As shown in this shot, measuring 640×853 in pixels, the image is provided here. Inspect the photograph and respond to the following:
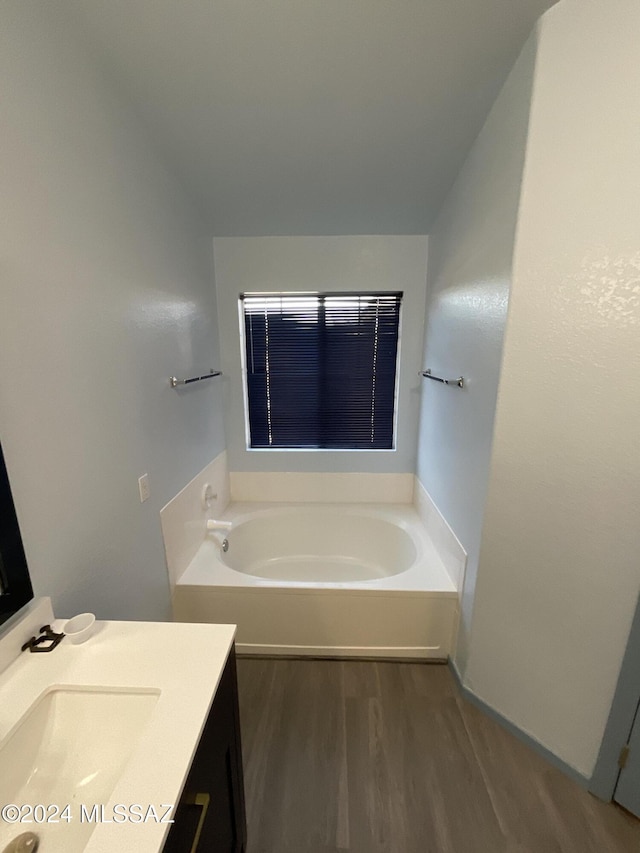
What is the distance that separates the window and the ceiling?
710 mm

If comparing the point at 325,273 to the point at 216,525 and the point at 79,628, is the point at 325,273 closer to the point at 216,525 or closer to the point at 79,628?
the point at 216,525

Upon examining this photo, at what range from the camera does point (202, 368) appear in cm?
207

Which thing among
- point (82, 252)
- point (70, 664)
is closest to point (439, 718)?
point (70, 664)

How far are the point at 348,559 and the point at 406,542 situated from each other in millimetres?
500

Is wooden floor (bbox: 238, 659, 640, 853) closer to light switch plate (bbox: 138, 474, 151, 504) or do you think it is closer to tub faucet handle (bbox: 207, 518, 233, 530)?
tub faucet handle (bbox: 207, 518, 233, 530)

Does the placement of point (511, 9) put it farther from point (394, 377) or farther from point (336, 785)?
point (336, 785)

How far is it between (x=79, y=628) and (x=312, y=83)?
1.85 metres

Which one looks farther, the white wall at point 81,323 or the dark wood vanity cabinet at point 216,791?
the white wall at point 81,323

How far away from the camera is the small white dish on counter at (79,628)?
87 cm

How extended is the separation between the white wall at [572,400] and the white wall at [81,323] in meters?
1.37

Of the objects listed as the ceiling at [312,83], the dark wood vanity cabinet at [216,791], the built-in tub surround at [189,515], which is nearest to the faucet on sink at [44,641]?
the dark wood vanity cabinet at [216,791]

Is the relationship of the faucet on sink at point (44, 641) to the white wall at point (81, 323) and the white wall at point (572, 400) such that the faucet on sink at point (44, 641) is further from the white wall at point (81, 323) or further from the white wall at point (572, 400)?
the white wall at point (572, 400)

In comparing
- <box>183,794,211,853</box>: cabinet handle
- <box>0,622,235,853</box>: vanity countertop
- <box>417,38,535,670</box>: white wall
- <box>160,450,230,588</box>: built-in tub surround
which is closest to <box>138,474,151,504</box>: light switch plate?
<box>160,450,230,588</box>: built-in tub surround

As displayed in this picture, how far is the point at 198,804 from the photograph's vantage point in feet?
2.28
